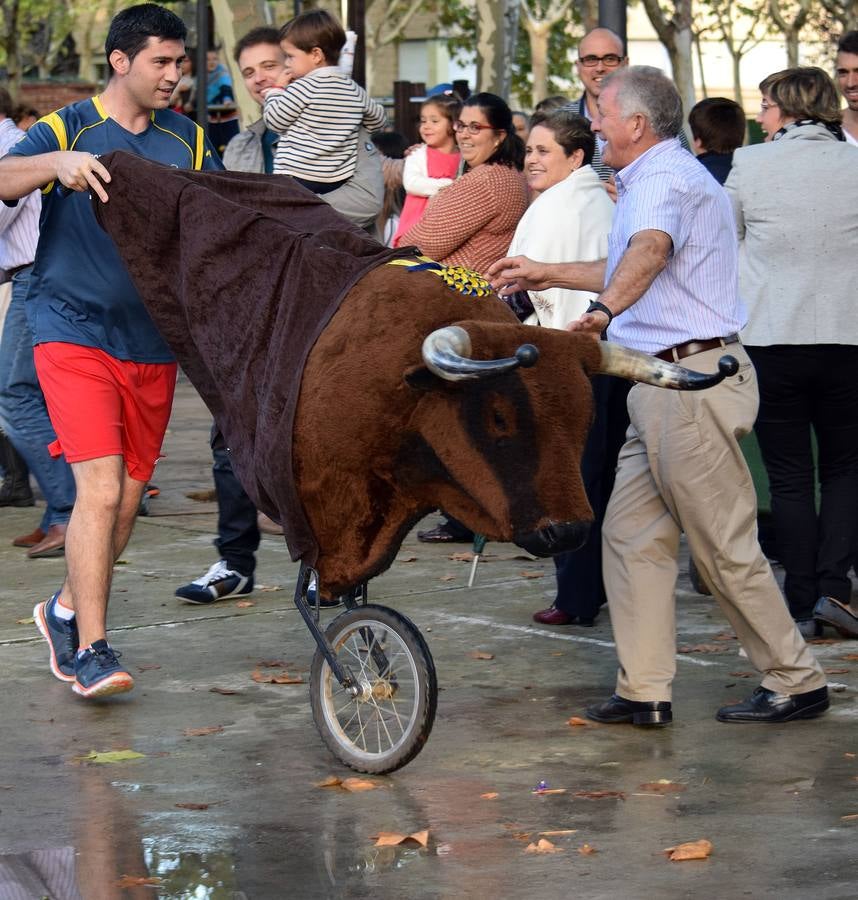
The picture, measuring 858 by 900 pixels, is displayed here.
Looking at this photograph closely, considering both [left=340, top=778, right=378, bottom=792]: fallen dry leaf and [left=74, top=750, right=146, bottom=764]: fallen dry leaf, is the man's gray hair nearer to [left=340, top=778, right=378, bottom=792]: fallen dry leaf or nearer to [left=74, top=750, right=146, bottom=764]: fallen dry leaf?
[left=340, top=778, right=378, bottom=792]: fallen dry leaf

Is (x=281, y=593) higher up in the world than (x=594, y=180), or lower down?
lower down

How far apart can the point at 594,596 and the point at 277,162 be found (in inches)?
101

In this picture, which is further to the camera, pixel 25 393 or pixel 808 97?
pixel 25 393

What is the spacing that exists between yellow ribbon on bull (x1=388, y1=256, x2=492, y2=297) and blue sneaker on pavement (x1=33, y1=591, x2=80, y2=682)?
2206 millimetres

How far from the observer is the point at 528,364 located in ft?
16.0

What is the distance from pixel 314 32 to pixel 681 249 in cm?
308

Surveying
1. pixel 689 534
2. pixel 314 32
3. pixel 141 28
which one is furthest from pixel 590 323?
pixel 314 32

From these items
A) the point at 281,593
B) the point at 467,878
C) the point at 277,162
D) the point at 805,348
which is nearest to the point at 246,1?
the point at 277,162

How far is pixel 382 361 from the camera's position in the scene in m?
5.34

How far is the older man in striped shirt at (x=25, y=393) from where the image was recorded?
30.5ft

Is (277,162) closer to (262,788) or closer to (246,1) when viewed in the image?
(262,788)

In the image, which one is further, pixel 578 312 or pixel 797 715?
pixel 578 312

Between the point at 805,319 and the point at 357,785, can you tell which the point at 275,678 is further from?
the point at 805,319

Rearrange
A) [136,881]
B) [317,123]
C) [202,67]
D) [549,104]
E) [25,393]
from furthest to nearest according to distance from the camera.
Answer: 1. [202,67]
2. [25,393]
3. [549,104]
4. [317,123]
5. [136,881]
